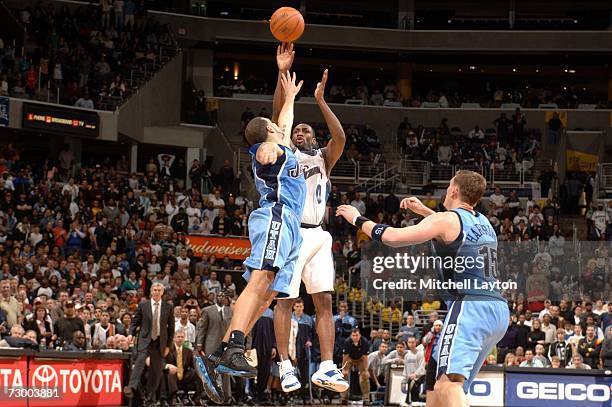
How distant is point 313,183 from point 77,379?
8.00 meters

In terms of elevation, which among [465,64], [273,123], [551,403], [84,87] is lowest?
[551,403]

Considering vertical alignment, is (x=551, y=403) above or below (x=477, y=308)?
below

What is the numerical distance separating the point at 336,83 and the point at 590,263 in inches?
827

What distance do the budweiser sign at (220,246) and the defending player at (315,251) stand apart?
17.1 meters

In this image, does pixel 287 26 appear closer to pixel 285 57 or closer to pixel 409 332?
pixel 285 57

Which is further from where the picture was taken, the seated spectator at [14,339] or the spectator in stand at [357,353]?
the spectator in stand at [357,353]

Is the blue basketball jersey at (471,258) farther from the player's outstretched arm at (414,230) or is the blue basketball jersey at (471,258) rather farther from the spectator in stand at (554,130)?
the spectator in stand at (554,130)

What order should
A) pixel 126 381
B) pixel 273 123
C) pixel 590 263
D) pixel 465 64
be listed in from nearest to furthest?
pixel 273 123 < pixel 126 381 < pixel 590 263 < pixel 465 64

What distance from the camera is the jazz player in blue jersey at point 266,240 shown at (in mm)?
8414

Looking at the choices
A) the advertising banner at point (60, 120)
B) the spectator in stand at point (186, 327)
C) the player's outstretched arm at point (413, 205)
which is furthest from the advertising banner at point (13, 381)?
the advertising banner at point (60, 120)

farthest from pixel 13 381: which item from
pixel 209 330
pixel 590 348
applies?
pixel 590 348

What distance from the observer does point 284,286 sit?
28.7 ft

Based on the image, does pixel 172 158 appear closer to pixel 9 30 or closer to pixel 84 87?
pixel 84 87

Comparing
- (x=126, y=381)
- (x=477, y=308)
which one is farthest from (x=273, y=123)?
(x=126, y=381)
